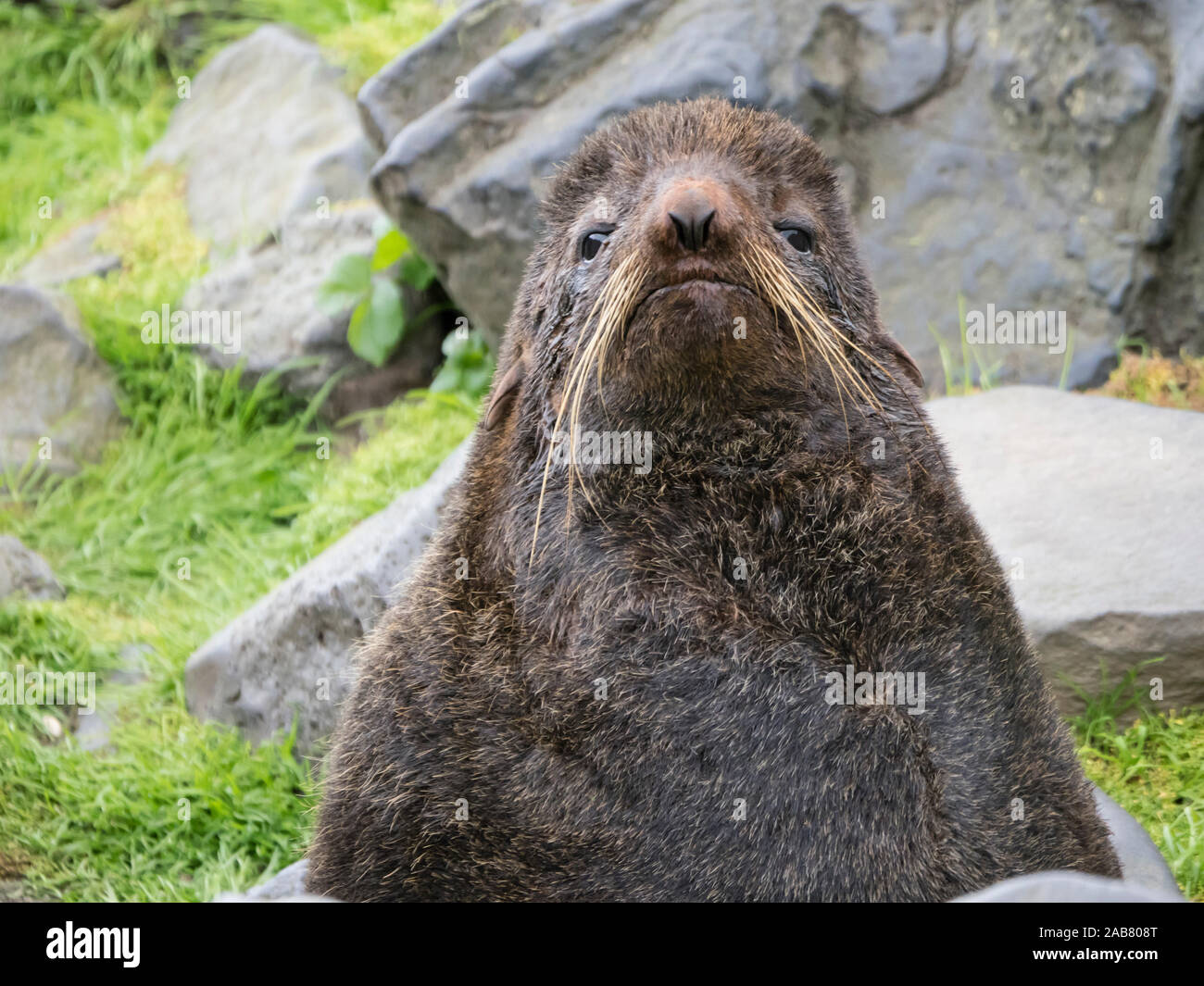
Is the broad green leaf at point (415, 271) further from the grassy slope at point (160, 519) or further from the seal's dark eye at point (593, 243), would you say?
the seal's dark eye at point (593, 243)

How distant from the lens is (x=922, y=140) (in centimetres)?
870

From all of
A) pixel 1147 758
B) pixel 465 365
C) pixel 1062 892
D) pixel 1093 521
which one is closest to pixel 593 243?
pixel 1062 892

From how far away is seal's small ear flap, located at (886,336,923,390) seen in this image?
4.43 metres

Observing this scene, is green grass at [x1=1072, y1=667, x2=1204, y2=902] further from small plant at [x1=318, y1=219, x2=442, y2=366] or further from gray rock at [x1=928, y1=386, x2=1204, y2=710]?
small plant at [x1=318, y1=219, x2=442, y2=366]

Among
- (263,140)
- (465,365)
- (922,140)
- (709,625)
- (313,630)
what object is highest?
(263,140)

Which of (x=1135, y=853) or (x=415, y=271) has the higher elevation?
(x=415, y=271)

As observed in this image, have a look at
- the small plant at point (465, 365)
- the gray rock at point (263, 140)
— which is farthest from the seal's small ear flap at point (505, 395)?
the gray rock at point (263, 140)

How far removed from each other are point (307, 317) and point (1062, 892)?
8.48m

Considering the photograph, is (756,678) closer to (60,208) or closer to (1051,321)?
(1051,321)

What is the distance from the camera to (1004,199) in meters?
8.61

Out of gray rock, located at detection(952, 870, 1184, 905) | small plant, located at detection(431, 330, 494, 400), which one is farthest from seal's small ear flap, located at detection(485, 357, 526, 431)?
small plant, located at detection(431, 330, 494, 400)

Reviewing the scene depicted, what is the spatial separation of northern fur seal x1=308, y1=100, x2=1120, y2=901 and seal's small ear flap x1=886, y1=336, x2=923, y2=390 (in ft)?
0.32

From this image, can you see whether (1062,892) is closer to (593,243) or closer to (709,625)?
(709,625)
